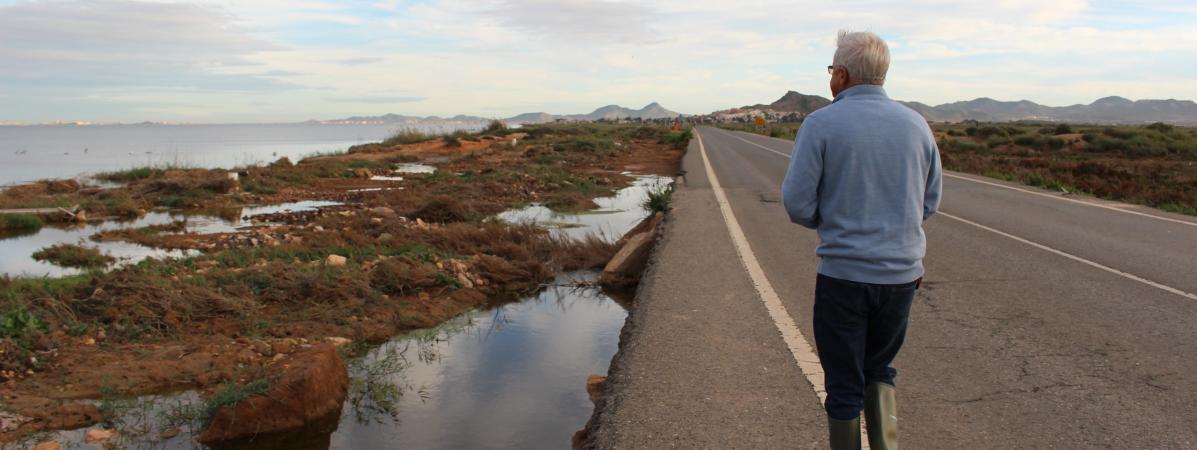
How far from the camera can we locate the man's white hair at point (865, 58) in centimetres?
311

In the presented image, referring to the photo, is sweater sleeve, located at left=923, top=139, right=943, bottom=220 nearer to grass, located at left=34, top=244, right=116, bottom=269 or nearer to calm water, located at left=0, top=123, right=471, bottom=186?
grass, located at left=34, top=244, right=116, bottom=269

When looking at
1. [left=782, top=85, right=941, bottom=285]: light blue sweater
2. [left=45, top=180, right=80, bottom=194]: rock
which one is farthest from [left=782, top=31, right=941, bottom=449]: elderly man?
[left=45, top=180, right=80, bottom=194]: rock

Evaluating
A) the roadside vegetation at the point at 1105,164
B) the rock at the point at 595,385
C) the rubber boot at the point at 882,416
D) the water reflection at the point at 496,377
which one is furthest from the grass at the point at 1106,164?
the rubber boot at the point at 882,416

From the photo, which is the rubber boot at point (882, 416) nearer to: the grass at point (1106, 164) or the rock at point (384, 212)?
the rock at point (384, 212)

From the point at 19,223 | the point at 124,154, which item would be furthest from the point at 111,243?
the point at 124,154

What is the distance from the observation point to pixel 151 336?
7719 mm

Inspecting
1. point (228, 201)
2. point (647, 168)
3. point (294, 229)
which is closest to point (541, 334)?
point (294, 229)

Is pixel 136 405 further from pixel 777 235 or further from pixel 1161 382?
pixel 777 235

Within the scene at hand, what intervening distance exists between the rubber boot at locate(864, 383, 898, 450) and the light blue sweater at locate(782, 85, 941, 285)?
0.49 metres

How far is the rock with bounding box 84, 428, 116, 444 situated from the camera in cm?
557

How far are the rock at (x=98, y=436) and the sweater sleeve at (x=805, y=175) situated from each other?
15.9ft

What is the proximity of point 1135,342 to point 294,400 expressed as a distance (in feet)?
19.1

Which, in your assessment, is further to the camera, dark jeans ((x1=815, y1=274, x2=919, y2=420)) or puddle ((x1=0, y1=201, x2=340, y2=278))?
puddle ((x1=0, y1=201, x2=340, y2=278))

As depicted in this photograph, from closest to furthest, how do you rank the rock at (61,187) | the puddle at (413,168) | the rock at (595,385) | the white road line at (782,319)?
the white road line at (782,319)
the rock at (595,385)
the rock at (61,187)
the puddle at (413,168)
